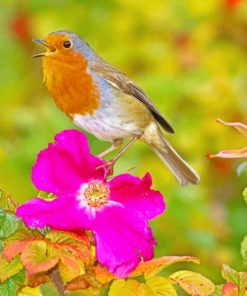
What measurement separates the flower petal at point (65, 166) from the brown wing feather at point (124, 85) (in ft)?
2.89

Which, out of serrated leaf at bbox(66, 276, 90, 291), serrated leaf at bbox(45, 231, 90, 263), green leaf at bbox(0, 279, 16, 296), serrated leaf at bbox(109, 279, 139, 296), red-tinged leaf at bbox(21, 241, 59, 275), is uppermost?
red-tinged leaf at bbox(21, 241, 59, 275)

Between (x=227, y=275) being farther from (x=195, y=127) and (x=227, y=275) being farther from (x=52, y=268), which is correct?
(x=195, y=127)

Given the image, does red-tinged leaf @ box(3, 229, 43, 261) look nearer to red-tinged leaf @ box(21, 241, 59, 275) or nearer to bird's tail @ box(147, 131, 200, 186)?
red-tinged leaf @ box(21, 241, 59, 275)

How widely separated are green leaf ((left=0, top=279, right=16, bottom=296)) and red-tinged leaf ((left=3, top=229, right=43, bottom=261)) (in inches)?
3.0

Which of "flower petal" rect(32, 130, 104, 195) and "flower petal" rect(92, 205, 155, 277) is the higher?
"flower petal" rect(32, 130, 104, 195)

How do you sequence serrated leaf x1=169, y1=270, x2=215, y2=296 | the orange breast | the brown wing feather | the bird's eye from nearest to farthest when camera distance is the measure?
serrated leaf x1=169, y1=270, x2=215, y2=296 < the orange breast < the bird's eye < the brown wing feather

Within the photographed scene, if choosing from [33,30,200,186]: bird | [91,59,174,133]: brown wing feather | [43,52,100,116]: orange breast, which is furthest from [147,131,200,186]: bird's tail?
[43,52,100,116]: orange breast

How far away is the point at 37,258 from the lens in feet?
6.95

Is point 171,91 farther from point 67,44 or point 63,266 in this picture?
point 63,266

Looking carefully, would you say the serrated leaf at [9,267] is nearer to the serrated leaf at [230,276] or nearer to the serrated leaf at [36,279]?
the serrated leaf at [36,279]

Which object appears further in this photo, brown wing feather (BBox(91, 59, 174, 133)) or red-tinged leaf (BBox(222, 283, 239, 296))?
brown wing feather (BBox(91, 59, 174, 133))

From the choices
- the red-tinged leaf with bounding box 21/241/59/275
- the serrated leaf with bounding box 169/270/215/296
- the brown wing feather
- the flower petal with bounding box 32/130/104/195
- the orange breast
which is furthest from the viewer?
the brown wing feather

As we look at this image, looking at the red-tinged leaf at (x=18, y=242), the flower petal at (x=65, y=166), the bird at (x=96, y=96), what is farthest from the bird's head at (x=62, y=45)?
the red-tinged leaf at (x=18, y=242)

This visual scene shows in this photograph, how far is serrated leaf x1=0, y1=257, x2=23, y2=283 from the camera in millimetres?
2139
